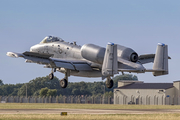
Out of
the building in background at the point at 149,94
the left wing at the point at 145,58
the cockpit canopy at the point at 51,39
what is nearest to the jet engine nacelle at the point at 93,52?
the cockpit canopy at the point at 51,39

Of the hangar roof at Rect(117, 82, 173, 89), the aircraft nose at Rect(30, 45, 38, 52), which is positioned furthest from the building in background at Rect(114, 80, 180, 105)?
the aircraft nose at Rect(30, 45, 38, 52)

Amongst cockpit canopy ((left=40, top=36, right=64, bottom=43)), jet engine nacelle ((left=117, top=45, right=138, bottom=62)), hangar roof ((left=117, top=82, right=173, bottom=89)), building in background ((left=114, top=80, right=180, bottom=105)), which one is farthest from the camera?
hangar roof ((left=117, top=82, right=173, bottom=89))

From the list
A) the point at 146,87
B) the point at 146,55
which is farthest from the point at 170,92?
the point at 146,55

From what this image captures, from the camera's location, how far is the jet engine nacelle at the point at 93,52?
5081cm

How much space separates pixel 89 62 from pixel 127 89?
8284 centimetres

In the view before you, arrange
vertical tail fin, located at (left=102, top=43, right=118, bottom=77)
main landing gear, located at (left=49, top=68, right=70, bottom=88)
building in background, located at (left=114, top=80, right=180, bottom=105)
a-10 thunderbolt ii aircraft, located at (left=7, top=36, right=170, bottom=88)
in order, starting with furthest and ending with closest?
building in background, located at (left=114, top=80, right=180, bottom=105) → main landing gear, located at (left=49, top=68, right=70, bottom=88) → a-10 thunderbolt ii aircraft, located at (left=7, top=36, right=170, bottom=88) → vertical tail fin, located at (left=102, top=43, right=118, bottom=77)

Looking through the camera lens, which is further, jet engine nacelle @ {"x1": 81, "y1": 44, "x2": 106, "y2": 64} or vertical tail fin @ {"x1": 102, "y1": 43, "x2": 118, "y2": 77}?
jet engine nacelle @ {"x1": 81, "y1": 44, "x2": 106, "y2": 64}

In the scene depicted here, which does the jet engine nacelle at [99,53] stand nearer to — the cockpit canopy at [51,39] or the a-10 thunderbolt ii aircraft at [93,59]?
the a-10 thunderbolt ii aircraft at [93,59]

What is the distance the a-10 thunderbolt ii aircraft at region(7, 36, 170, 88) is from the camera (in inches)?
1902

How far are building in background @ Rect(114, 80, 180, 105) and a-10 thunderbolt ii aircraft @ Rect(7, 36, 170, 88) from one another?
6991 cm

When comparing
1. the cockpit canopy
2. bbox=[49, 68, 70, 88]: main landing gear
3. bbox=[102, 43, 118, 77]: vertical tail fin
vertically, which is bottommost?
bbox=[49, 68, 70, 88]: main landing gear

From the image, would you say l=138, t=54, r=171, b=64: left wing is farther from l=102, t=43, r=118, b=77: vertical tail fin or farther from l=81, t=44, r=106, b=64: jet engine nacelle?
l=102, t=43, r=118, b=77: vertical tail fin

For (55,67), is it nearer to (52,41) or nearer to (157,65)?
(52,41)

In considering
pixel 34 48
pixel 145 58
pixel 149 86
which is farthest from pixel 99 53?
pixel 149 86
